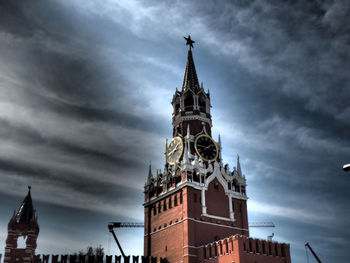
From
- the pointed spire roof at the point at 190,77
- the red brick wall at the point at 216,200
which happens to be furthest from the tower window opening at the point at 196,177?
the pointed spire roof at the point at 190,77

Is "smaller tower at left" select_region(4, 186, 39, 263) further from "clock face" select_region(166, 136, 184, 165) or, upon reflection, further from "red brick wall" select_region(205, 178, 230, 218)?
"red brick wall" select_region(205, 178, 230, 218)

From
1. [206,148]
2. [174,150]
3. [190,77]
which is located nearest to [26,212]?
[174,150]

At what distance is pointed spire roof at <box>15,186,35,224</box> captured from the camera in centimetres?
8419

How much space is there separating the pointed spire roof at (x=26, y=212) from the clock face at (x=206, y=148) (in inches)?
1568

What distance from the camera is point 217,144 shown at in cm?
7488

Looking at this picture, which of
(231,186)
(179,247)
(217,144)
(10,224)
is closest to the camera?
(179,247)

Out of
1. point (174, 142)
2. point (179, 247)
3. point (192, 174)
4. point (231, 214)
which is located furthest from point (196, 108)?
point (179, 247)

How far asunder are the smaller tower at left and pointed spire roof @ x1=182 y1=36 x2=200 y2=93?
42085 millimetres

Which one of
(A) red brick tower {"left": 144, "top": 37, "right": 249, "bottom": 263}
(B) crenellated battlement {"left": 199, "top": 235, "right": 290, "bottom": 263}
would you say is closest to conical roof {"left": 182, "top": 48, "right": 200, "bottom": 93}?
(A) red brick tower {"left": 144, "top": 37, "right": 249, "bottom": 263}

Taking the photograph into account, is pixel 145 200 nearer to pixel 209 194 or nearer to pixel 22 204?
pixel 209 194

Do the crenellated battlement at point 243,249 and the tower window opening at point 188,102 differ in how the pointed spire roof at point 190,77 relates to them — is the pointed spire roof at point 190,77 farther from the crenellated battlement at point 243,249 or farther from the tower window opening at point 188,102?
the crenellated battlement at point 243,249

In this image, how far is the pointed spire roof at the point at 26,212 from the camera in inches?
3314

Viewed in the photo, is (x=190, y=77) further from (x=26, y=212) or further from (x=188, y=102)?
(x=26, y=212)

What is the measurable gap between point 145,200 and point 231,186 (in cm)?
1636
